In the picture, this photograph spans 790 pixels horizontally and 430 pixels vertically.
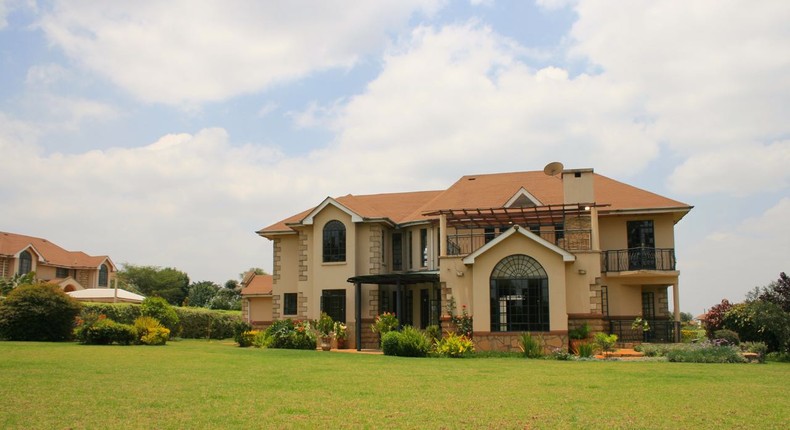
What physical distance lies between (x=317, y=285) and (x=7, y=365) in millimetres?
17405

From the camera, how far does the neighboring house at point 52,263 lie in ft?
178

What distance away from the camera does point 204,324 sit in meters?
43.3

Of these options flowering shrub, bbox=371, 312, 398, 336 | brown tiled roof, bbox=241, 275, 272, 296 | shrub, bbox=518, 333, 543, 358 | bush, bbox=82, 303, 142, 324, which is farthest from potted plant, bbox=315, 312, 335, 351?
brown tiled roof, bbox=241, 275, 272, 296

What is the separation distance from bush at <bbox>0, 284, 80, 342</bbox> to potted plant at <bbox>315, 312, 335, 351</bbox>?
10726mm

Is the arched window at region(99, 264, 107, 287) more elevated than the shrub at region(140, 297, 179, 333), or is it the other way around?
the arched window at region(99, 264, 107, 287)

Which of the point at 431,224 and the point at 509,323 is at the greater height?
the point at 431,224

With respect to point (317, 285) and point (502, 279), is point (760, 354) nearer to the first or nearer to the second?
point (502, 279)

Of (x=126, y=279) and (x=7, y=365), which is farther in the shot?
(x=126, y=279)

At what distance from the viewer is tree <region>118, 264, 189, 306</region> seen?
8269 centimetres

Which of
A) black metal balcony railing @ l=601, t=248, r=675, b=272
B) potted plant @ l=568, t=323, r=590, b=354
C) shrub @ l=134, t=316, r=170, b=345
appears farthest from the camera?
black metal balcony railing @ l=601, t=248, r=675, b=272

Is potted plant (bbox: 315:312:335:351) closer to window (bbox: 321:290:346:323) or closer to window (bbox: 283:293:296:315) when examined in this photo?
window (bbox: 321:290:346:323)

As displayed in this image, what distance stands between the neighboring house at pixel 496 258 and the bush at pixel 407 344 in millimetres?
2280

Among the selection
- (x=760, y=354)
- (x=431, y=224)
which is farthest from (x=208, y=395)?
(x=431, y=224)

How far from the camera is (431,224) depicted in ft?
104
